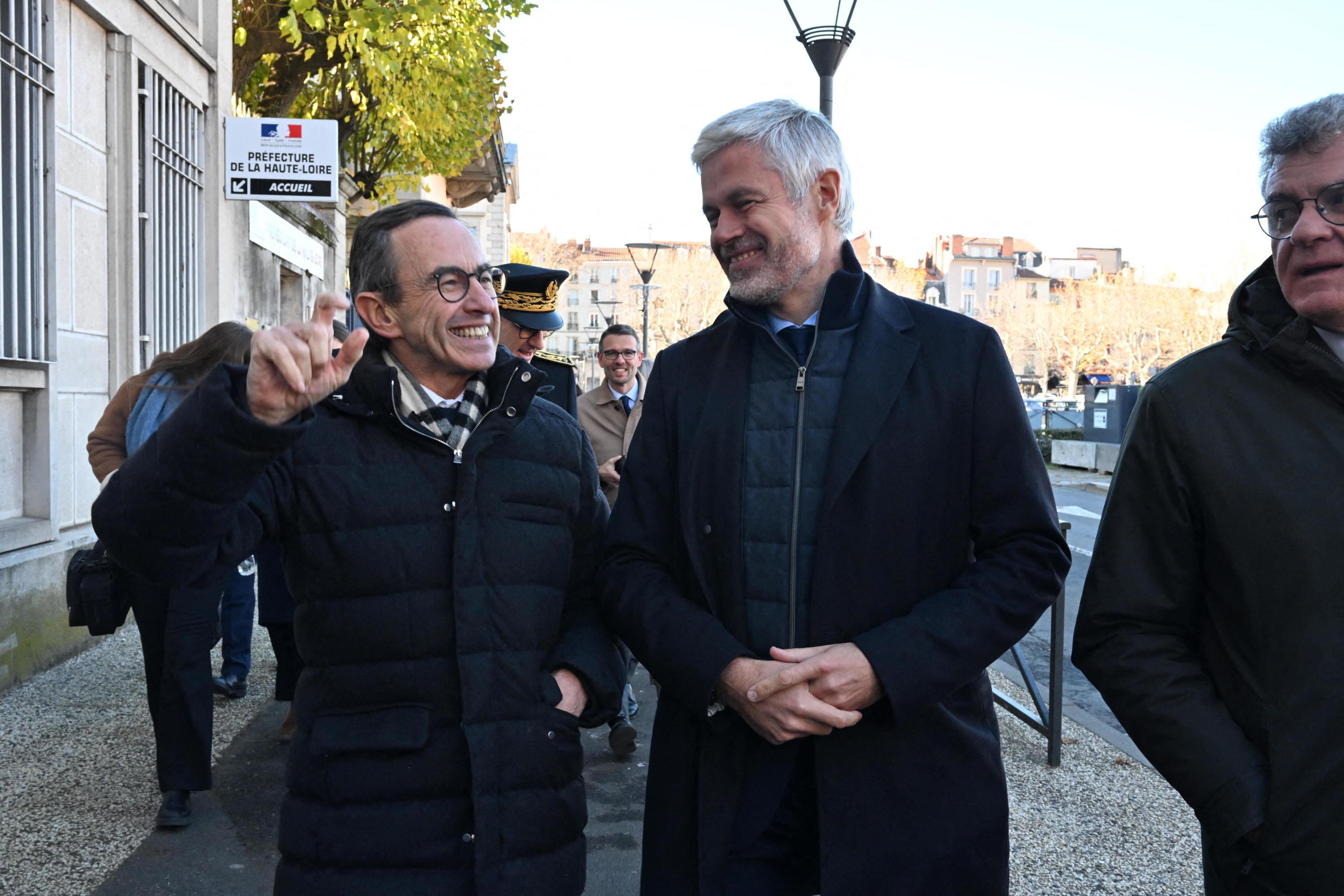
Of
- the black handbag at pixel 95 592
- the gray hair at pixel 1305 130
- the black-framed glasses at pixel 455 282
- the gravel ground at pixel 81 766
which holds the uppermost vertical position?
the gray hair at pixel 1305 130

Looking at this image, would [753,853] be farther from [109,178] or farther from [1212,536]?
[109,178]

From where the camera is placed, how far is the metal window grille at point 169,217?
8828 millimetres

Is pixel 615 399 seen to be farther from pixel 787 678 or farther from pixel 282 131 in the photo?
pixel 282 131

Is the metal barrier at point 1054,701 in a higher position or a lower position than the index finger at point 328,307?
lower

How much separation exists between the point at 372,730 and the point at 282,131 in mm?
9077

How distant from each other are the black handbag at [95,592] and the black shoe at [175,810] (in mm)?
646

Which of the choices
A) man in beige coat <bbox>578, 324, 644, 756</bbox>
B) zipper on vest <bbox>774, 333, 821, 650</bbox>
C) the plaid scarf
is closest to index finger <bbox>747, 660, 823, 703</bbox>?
zipper on vest <bbox>774, 333, 821, 650</bbox>

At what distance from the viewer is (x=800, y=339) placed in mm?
2371

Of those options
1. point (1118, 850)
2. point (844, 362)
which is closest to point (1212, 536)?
point (844, 362)

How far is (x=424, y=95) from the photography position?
12.8 m

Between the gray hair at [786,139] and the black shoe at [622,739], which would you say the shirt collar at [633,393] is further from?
the gray hair at [786,139]

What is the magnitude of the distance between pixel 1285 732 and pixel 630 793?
10.8 feet

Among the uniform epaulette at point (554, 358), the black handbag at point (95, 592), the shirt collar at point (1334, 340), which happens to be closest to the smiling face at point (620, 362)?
the uniform epaulette at point (554, 358)

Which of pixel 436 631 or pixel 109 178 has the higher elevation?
pixel 109 178
